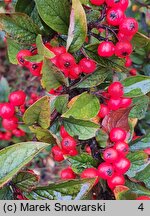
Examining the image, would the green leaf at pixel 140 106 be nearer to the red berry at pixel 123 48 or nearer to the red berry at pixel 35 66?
the red berry at pixel 123 48

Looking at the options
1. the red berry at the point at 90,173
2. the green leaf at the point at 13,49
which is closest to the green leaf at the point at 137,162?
the red berry at the point at 90,173

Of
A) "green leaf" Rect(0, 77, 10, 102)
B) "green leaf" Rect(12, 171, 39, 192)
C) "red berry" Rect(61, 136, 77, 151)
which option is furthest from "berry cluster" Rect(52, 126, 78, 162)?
"green leaf" Rect(0, 77, 10, 102)

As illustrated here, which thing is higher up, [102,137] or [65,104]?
[65,104]

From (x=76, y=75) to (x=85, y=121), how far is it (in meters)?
0.24

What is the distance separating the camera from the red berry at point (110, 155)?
1786mm

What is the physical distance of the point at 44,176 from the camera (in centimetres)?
492

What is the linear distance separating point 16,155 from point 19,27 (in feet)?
2.07

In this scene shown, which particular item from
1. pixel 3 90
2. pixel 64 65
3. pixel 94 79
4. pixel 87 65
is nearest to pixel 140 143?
pixel 94 79

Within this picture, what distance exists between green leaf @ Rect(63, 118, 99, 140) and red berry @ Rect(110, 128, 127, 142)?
11 cm

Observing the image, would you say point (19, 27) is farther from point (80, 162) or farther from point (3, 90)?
point (3, 90)

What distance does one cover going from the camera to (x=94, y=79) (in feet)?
6.15

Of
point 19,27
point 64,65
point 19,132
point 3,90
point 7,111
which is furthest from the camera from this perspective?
point 19,132

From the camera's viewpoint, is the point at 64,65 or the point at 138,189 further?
the point at 138,189

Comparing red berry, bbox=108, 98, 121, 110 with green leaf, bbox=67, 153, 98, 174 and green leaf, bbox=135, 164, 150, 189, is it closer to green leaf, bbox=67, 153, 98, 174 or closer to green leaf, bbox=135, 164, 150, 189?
green leaf, bbox=67, 153, 98, 174
